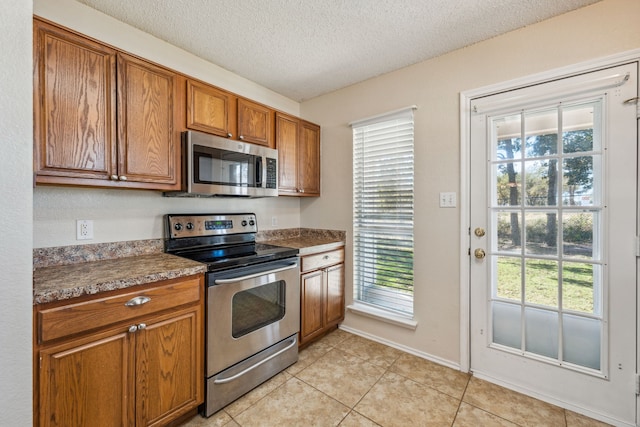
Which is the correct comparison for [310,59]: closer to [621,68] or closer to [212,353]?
[621,68]

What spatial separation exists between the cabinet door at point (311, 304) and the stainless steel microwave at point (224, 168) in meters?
0.81

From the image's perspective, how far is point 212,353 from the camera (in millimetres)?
1599

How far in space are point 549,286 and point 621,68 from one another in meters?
1.35

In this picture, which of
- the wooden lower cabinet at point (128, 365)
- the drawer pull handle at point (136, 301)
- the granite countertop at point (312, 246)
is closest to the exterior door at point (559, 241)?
the granite countertop at point (312, 246)

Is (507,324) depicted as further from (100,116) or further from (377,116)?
(100,116)

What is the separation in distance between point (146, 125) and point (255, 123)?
0.84 m

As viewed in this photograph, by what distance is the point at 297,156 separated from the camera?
2.66 meters

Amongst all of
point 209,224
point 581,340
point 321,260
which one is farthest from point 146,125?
point 581,340

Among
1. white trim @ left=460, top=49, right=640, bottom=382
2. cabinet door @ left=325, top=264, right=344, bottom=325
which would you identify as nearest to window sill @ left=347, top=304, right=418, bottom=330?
cabinet door @ left=325, top=264, right=344, bottom=325

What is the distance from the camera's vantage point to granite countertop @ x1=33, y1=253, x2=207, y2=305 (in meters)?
1.11

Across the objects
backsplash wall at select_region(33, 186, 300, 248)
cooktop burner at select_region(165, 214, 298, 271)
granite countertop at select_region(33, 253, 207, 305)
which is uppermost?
backsplash wall at select_region(33, 186, 300, 248)

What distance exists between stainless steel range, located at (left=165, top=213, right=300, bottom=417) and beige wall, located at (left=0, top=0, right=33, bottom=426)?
0.75 m

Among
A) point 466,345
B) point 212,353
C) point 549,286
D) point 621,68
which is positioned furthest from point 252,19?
point 466,345

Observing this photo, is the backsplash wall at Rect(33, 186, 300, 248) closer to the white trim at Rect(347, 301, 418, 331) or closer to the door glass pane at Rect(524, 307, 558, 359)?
the white trim at Rect(347, 301, 418, 331)
